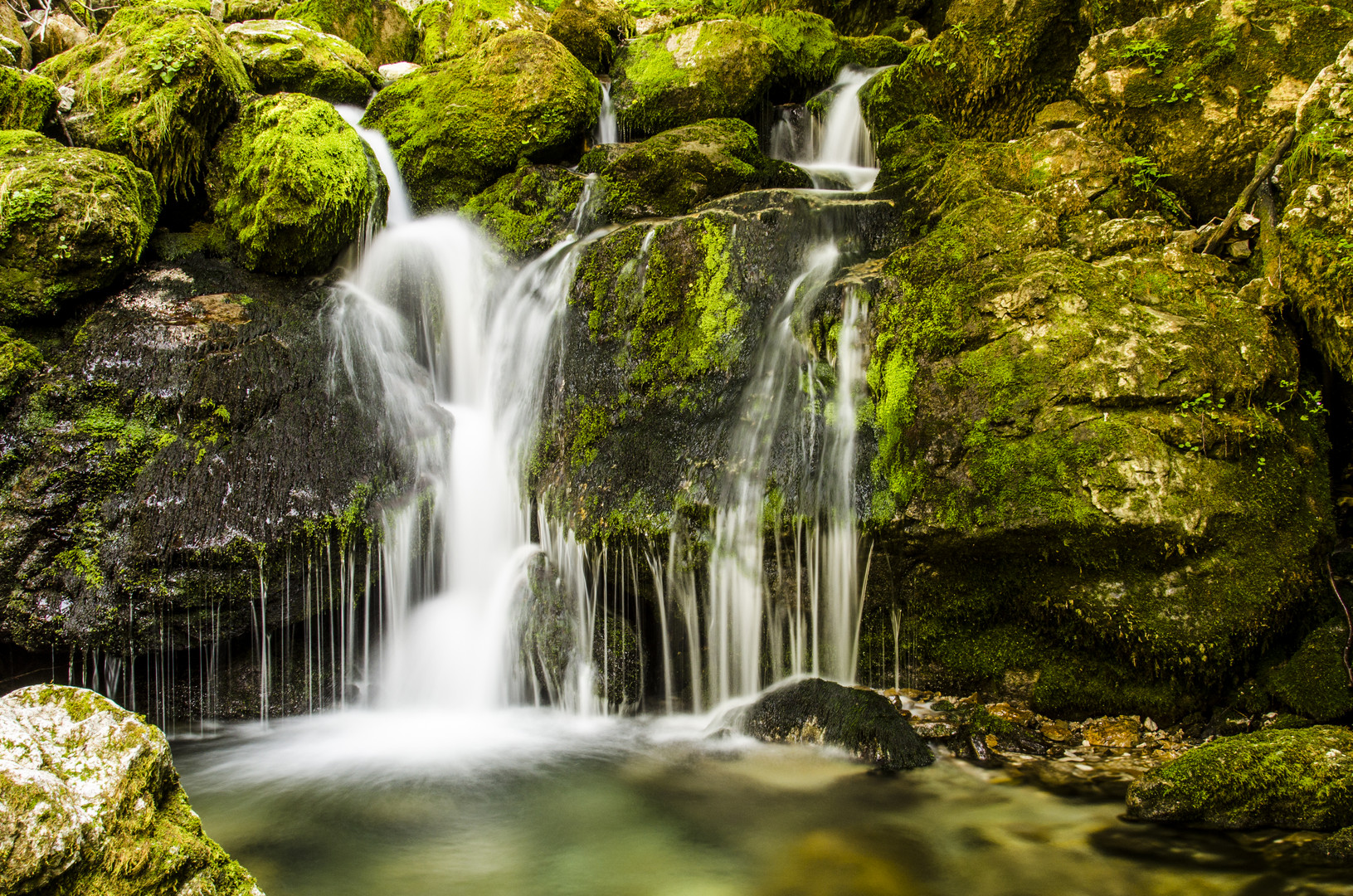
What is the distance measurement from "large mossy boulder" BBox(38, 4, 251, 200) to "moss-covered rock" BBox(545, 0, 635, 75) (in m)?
5.09

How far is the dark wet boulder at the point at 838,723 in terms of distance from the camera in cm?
482

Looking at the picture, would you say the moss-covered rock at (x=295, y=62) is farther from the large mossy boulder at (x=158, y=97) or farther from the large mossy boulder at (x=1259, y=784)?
the large mossy boulder at (x=1259, y=784)

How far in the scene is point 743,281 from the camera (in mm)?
6797

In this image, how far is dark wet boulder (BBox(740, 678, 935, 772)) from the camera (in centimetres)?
482

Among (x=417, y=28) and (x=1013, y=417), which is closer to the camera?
(x=1013, y=417)

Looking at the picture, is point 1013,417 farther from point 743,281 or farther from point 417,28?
point 417,28

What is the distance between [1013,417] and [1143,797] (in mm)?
2427

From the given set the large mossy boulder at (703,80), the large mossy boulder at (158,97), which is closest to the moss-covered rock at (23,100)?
the large mossy boulder at (158,97)

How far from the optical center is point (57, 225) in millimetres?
6711

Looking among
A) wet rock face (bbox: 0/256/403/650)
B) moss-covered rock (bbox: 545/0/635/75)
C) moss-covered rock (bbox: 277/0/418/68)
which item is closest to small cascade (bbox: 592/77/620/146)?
moss-covered rock (bbox: 545/0/635/75)

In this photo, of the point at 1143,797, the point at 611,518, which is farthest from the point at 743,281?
the point at 1143,797

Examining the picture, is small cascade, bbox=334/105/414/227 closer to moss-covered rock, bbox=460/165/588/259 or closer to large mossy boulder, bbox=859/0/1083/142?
moss-covered rock, bbox=460/165/588/259

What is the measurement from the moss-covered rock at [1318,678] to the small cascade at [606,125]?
9155 mm

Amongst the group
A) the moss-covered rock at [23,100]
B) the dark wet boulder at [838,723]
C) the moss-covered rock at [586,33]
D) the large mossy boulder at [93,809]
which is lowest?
the dark wet boulder at [838,723]
